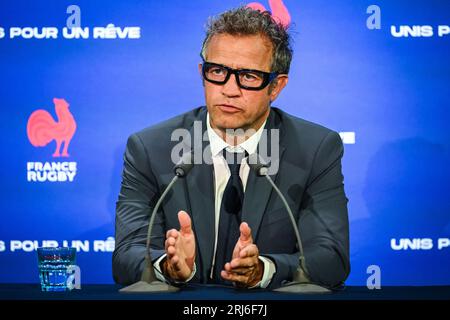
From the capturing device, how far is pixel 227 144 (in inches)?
136

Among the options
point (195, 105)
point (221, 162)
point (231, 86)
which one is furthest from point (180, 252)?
point (195, 105)

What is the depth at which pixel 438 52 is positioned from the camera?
13.6 feet

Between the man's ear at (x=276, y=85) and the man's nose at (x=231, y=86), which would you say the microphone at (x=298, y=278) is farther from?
the man's ear at (x=276, y=85)

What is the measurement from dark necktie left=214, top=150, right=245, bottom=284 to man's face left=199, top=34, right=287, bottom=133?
266 millimetres

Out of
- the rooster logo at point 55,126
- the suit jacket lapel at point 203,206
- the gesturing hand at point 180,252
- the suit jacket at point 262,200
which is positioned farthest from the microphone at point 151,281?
the rooster logo at point 55,126

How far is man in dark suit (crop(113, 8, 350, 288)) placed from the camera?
3.30 metres

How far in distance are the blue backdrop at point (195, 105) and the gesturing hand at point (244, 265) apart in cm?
152

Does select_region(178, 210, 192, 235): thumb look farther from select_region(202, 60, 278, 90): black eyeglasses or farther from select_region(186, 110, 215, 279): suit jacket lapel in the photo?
select_region(202, 60, 278, 90): black eyeglasses

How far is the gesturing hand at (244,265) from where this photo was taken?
2.62 metres

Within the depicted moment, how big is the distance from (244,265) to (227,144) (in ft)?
3.09

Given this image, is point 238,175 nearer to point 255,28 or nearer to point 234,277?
point 255,28
